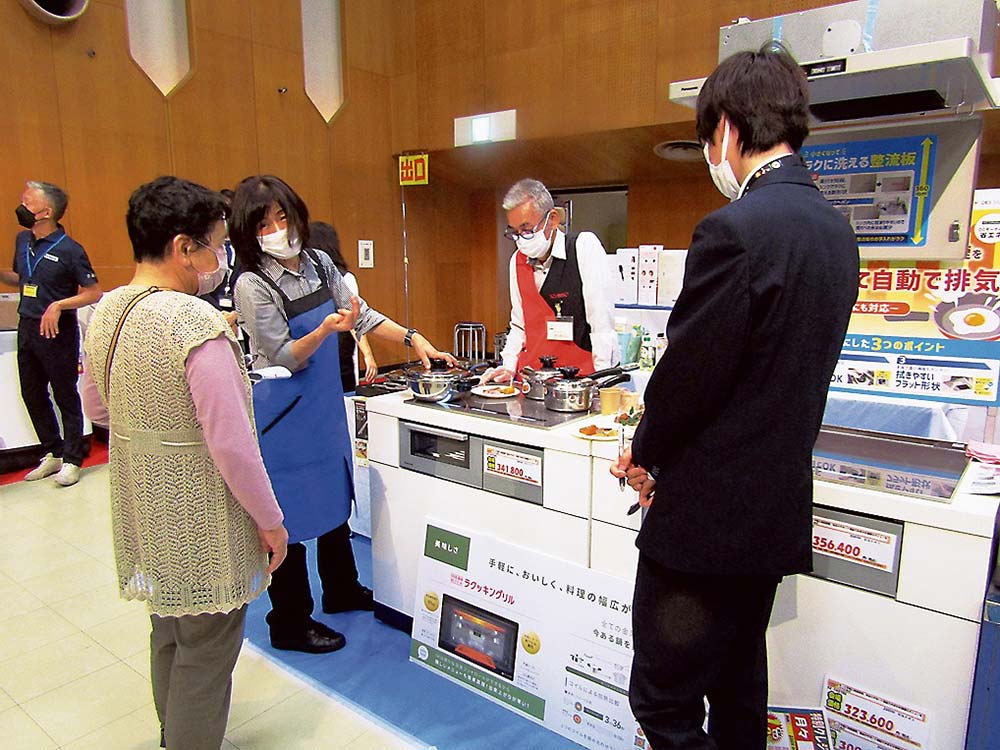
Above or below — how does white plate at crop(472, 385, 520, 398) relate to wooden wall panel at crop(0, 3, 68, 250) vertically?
below

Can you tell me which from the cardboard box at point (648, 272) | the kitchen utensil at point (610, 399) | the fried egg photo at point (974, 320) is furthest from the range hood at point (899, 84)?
the cardboard box at point (648, 272)

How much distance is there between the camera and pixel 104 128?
187 inches

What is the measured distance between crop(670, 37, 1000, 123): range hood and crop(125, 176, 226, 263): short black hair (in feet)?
3.85

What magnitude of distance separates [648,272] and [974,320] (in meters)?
2.08

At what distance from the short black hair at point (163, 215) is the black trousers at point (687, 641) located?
113 cm

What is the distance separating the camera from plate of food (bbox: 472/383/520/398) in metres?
2.33

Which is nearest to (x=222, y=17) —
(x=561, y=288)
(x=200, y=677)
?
(x=561, y=288)

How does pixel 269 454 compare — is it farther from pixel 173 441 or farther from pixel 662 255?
pixel 662 255

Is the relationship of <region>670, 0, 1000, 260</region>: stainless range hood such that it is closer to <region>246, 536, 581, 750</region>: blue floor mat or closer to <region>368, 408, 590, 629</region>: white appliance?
<region>368, 408, 590, 629</region>: white appliance

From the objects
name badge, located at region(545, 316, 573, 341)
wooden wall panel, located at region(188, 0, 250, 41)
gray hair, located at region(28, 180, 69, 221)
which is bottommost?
name badge, located at region(545, 316, 573, 341)

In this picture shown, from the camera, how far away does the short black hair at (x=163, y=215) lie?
139cm

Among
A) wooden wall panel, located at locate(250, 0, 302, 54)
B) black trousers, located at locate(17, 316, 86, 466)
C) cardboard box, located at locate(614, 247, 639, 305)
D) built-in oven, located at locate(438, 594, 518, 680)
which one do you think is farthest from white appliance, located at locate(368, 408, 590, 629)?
wooden wall panel, located at locate(250, 0, 302, 54)

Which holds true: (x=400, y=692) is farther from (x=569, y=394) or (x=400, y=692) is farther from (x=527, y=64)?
(x=527, y=64)

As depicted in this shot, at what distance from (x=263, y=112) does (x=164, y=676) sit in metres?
5.17
